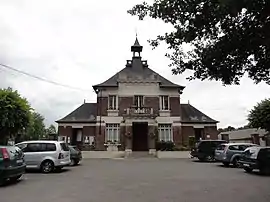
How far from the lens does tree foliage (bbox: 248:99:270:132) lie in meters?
25.8

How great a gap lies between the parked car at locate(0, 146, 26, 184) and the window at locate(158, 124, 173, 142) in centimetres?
2687

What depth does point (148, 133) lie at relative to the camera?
37844mm

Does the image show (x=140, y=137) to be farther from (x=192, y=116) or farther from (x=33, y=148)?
(x=33, y=148)

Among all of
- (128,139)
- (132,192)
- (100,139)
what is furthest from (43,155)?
(100,139)

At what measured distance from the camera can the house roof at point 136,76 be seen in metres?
40.0

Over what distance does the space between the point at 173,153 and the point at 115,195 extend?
80.7ft

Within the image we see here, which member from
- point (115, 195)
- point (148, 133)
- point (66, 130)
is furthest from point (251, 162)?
point (66, 130)

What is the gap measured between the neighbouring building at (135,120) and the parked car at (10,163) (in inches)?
970

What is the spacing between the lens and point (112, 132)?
39.0 m

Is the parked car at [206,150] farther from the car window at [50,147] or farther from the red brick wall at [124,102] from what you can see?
the car window at [50,147]

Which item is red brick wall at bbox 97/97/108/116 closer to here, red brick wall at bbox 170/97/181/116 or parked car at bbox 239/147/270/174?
red brick wall at bbox 170/97/181/116

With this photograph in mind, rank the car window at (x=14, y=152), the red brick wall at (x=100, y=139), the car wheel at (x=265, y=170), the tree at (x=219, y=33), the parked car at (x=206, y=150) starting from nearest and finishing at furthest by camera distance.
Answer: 1. the tree at (x=219, y=33)
2. the car window at (x=14, y=152)
3. the car wheel at (x=265, y=170)
4. the parked car at (x=206, y=150)
5. the red brick wall at (x=100, y=139)

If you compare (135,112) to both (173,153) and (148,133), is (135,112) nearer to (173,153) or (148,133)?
(148,133)

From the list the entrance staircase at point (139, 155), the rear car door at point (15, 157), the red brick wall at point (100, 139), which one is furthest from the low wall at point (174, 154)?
the rear car door at point (15, 157)
